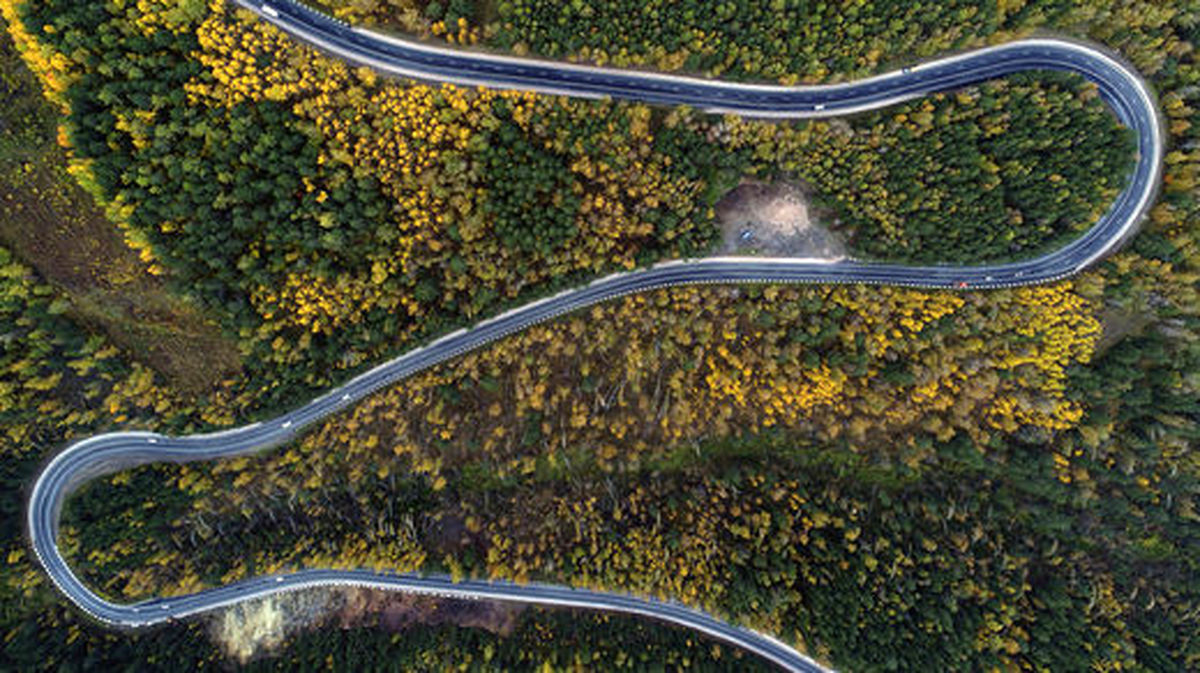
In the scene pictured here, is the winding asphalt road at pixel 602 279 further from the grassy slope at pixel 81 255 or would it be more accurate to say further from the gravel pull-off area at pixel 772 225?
the grassy slope at pixel 81 255

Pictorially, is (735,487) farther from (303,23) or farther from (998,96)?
(303,23)

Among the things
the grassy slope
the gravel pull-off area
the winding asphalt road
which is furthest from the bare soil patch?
the gravel pull-off area

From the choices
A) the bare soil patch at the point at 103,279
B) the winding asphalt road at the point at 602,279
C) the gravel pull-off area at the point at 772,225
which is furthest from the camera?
the gravel pull-off area at the point at 772,225

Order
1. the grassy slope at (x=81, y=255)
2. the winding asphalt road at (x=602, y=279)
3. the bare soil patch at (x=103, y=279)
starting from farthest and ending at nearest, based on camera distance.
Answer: the winding asphalt road at (x=602, y=279), the bare soil patch at (x=103, y=279), the grassy slope at (x=81, y=255)

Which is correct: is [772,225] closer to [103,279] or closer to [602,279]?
[602,279]

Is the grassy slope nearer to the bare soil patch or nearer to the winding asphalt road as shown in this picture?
the bare soil patch

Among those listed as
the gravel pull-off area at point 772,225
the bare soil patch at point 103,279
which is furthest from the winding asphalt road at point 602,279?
the bare soil patch at point 103,279

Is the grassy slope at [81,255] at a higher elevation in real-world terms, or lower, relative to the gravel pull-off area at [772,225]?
lower
